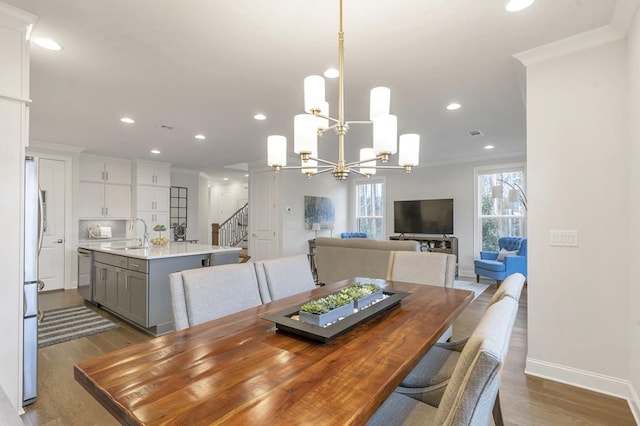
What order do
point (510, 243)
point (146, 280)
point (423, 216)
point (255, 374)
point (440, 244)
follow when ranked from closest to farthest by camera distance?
1. point (255, 374)
2. point (146, 280)
3. point (510, 243)
4. point (440, 244)
5. point (423, 216)

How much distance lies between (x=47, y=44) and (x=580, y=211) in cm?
420

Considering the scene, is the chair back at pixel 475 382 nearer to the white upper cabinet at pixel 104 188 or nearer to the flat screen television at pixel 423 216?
the flat screen television at pixel 423 216

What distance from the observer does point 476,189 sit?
22.4 feet

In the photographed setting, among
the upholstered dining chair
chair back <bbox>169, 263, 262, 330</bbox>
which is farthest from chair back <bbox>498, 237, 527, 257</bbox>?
the upholstered dining chair

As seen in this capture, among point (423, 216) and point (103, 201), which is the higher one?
point (103, 201)

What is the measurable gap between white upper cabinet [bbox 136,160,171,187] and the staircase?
11.7 feet

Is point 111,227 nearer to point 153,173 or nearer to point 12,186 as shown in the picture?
point 153,173

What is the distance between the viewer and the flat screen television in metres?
7.04

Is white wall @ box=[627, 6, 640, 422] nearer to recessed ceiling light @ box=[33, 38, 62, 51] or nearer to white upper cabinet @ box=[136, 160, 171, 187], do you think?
recessed ceiling light @ box=[33, 38, 62, 51]

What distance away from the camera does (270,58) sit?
2.55 meters

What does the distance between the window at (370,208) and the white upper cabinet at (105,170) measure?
558 cm

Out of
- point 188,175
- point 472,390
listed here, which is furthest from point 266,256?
point 472,390

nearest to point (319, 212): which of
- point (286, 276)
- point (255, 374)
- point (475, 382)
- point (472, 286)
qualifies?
point (472, 286)

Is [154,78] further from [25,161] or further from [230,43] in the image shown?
[25,161]
